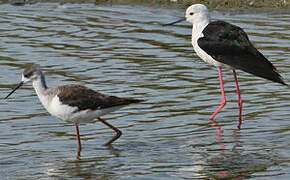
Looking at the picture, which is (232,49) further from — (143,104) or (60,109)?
(60,109)

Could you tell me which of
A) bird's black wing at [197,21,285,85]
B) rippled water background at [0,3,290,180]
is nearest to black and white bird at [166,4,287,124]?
bird's black wing at [197,21,285,85]

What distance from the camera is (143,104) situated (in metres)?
10.5

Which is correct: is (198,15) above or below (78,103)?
above

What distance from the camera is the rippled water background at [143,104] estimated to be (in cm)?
787

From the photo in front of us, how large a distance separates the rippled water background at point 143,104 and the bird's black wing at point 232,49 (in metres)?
0.63

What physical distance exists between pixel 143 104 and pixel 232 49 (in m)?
1.55

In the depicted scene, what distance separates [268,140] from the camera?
8.52 meters

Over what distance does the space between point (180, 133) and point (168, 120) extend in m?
0.66

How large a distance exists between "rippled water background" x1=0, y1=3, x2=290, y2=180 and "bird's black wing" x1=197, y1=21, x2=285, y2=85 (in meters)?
0.63

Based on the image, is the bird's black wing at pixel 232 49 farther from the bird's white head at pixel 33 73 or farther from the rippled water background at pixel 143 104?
the bird's white head at pixel 33 73

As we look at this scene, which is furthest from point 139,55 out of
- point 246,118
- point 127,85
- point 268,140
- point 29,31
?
point 268,140

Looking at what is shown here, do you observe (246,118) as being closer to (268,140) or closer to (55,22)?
(268,140)

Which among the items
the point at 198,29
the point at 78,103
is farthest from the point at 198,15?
the point at 78,103

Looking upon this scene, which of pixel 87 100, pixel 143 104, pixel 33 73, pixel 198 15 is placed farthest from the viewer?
pixel 198 15
